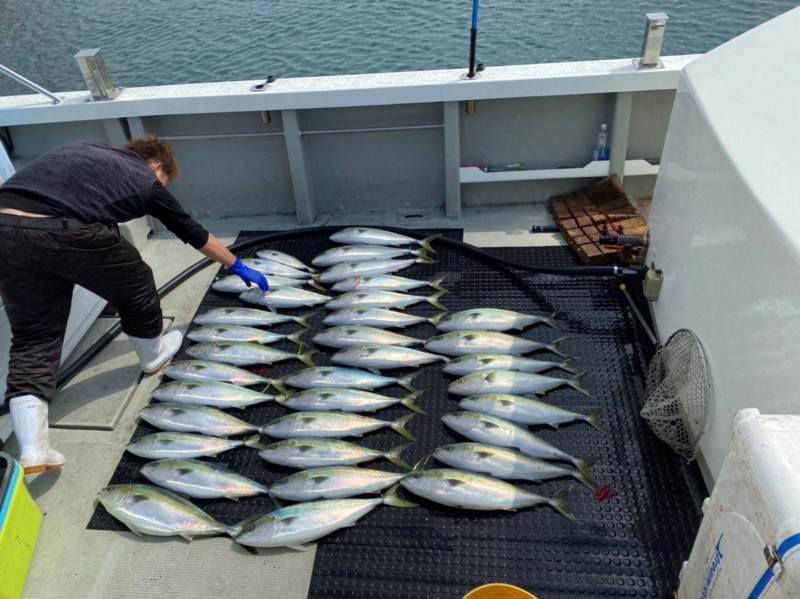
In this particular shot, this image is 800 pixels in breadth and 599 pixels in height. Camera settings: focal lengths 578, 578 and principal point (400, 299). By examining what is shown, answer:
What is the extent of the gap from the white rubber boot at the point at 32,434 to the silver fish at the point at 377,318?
5.58 ft

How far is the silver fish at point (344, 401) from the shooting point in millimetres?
3268

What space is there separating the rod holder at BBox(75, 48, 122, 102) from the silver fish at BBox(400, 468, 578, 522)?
3920 millimetres

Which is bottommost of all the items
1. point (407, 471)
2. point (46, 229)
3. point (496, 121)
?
point (407, 471)

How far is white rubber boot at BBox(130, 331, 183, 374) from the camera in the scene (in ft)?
11.7

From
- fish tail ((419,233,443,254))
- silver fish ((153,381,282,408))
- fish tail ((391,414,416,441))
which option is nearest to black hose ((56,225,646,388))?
fish tail ((419,233,443,254))

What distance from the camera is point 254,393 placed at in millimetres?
3385

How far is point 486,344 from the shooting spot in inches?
140

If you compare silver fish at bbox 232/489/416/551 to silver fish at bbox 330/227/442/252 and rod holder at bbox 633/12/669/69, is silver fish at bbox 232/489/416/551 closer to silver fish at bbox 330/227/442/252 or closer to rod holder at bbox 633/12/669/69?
silver fish at bbox 330/227/442/252

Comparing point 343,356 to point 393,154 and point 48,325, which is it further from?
point 393,154

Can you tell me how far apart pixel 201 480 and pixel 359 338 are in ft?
4.18

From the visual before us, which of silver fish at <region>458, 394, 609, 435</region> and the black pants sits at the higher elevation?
the black pants

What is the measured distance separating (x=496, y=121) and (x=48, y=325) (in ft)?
11.5

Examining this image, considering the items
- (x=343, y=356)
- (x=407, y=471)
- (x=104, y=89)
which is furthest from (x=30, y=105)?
(x=407, y=471)

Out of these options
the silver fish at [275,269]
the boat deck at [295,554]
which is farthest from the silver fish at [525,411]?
the silver fish at [275,269]
